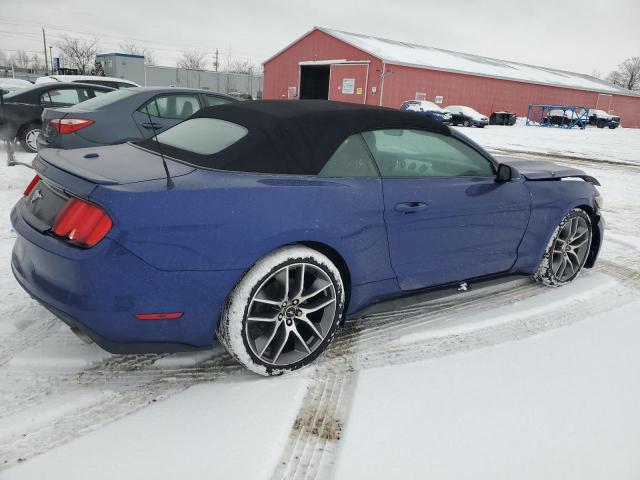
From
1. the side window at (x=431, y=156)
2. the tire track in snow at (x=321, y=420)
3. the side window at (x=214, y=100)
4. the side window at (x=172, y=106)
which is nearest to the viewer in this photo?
the tire track in snow at (x=321, y=420)

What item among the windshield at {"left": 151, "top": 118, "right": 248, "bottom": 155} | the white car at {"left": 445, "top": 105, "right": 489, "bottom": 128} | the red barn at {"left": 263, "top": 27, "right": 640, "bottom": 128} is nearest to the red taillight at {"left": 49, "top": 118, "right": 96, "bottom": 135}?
the windshield at {"left": 151, "top": 118, "right": 248, "bottom": 155}

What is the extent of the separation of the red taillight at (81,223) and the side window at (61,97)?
809 cm

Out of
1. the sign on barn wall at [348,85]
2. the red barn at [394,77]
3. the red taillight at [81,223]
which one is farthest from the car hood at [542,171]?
the sign on barn wall at [348,85]

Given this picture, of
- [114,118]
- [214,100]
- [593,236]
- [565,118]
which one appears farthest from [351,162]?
[565,118]

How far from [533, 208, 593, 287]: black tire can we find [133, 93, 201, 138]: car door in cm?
469

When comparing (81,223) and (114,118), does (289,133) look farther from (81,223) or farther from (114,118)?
(114,118)

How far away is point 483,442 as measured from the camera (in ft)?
6.95

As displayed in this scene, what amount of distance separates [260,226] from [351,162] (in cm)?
74

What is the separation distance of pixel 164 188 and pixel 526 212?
2.56 m

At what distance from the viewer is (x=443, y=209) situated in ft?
9.77

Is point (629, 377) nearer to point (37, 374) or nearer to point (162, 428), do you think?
point (162, 428)

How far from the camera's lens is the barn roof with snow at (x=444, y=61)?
31903 millimetres

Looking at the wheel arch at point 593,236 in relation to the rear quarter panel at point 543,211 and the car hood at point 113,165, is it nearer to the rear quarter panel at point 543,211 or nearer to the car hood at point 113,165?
the rear quarter panel at point 543,211

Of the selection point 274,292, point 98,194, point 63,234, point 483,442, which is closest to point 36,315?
point 63,234
